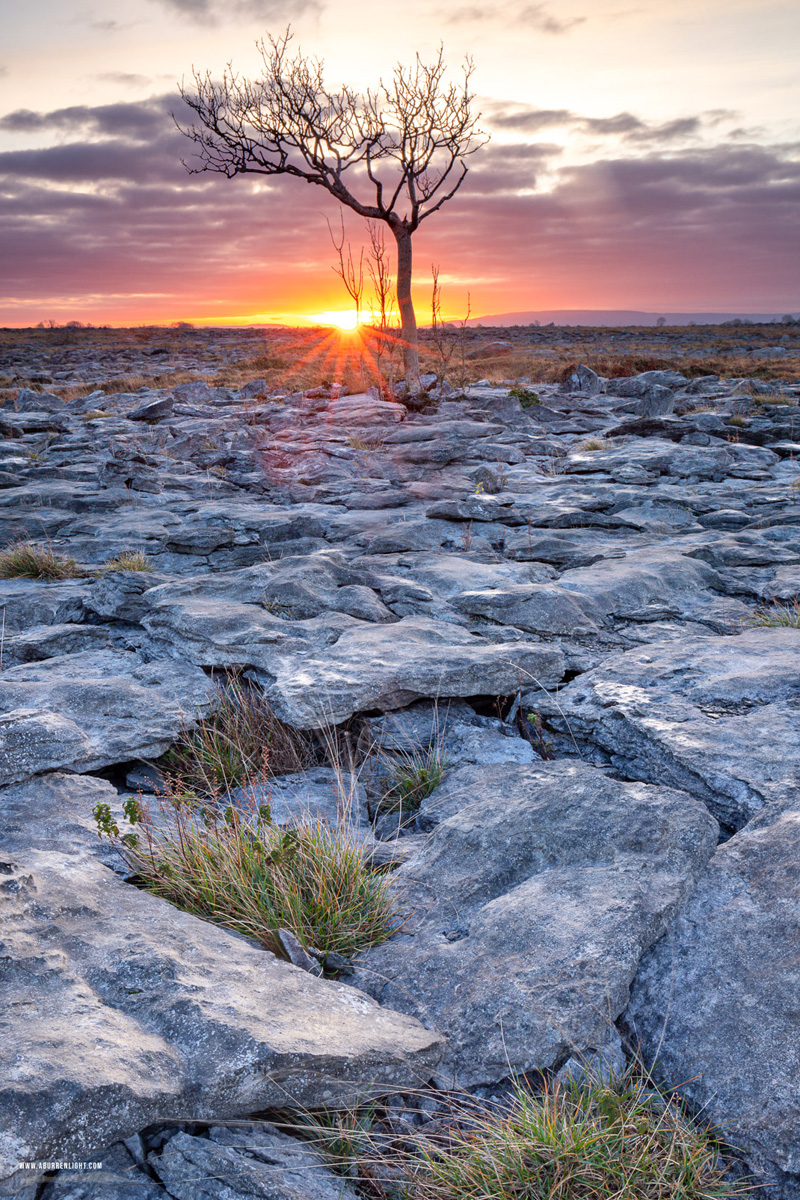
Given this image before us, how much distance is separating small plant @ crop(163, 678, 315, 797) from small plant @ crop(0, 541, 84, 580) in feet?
9.95

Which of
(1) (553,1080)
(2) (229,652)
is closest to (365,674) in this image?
(2) (229,652)

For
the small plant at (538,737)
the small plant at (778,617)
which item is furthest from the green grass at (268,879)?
the small plant at (778,617)

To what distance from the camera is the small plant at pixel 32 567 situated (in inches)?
244

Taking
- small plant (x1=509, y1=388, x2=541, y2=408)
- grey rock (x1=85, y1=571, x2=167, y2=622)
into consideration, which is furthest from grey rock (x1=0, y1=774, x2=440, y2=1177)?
small plant (x1=509, y1=388, x2=541, y2=408)

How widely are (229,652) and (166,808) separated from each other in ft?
4.51

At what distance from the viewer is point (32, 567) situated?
6.24 metres

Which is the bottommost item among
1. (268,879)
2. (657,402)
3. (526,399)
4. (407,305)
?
(268,879)

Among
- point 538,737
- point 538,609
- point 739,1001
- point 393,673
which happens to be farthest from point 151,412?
point 739,1001

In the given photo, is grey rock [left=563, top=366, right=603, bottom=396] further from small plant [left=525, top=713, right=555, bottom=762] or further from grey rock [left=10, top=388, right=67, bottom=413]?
small plant [left=525, top=713, right=555, bottom=762]

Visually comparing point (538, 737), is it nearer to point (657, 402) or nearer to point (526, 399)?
point (657, 402)

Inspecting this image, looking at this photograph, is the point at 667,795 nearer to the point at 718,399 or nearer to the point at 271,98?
the point at 718,399

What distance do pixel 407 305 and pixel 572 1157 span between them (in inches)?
755

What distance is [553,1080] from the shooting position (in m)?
1.88

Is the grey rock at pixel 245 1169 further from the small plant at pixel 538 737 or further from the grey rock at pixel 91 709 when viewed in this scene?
the small plant at pixel 538 737
